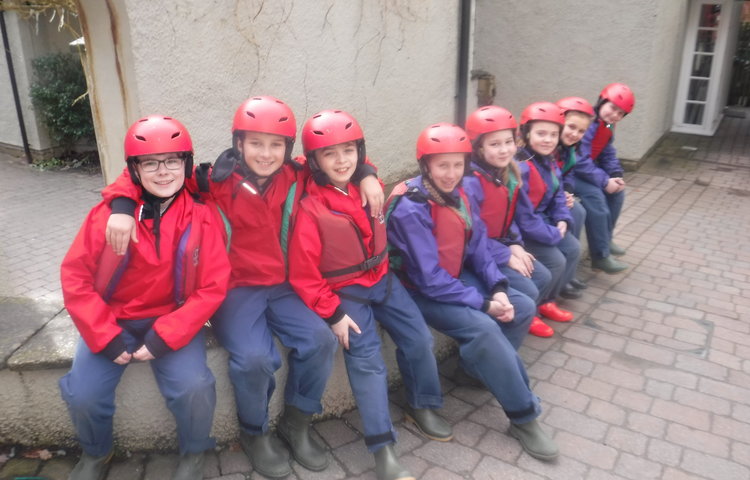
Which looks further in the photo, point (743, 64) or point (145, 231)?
point (743, 64)

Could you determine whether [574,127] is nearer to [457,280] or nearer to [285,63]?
[457,280]

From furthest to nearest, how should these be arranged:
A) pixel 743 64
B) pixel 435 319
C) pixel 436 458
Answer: pixel 743 64 < pixel 435 319 < pixel 436 458

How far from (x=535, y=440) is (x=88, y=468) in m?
2.18

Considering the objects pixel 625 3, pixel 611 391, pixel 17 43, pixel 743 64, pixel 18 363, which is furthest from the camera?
pixel 743 64

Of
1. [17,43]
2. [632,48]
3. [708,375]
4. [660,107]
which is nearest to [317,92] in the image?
[708,375]

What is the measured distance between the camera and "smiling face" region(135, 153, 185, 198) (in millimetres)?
2768

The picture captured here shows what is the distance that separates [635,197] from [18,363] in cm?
756

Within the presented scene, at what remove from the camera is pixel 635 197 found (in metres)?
8.22

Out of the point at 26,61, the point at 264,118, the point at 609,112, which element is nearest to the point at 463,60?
the point at 609,112

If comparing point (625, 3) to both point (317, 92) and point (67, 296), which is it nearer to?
point (317, 92)

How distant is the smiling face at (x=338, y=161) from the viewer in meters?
3.12

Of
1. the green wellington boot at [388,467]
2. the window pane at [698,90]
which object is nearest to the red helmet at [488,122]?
the green wellington boot at [388,467]

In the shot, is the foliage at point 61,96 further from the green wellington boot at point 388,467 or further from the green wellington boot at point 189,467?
the green wellington boot at point 388,467

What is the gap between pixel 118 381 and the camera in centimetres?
274
